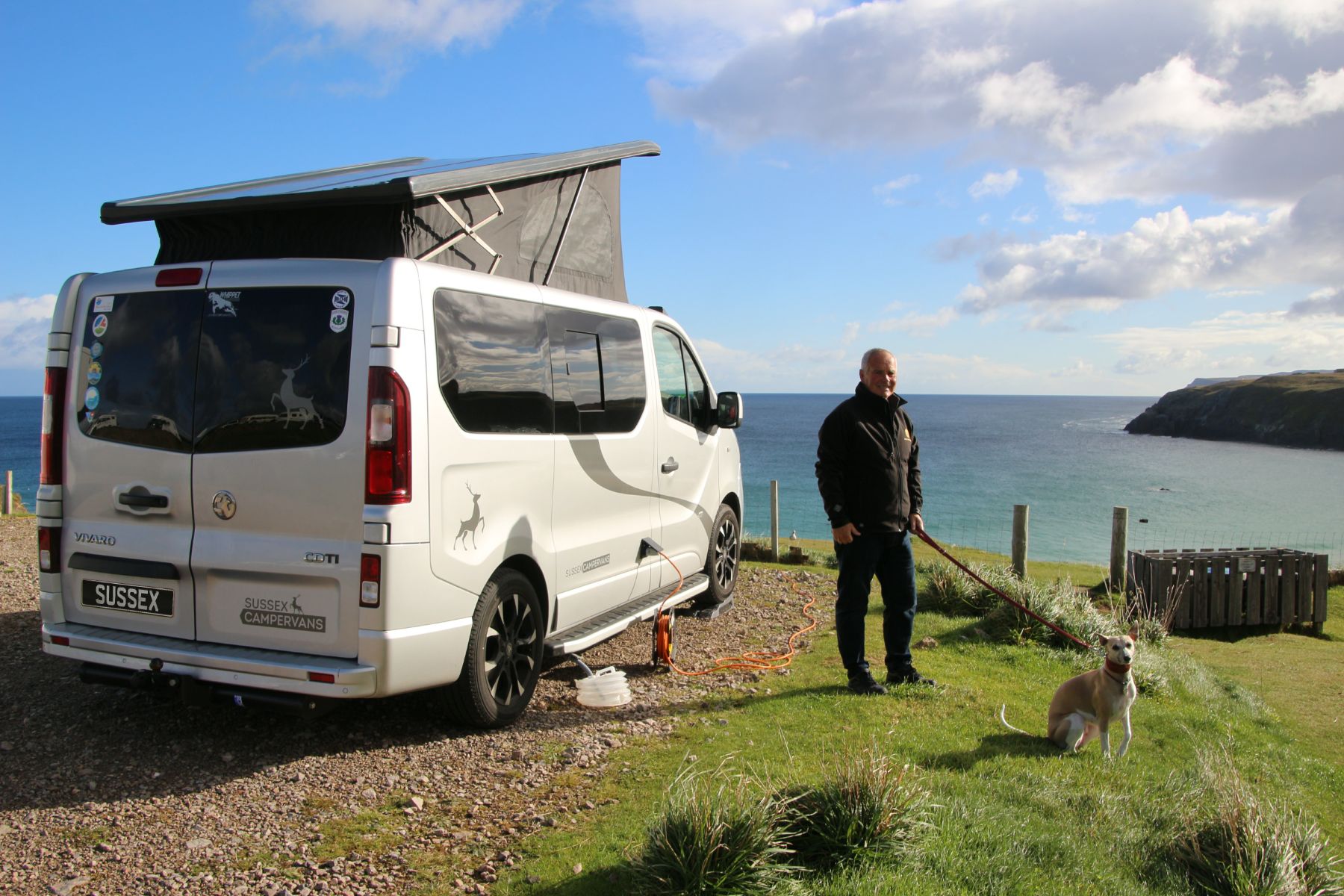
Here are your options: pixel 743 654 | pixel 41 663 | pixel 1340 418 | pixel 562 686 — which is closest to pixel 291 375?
Result: pixel 562 686

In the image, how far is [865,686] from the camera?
Answer: 600cm

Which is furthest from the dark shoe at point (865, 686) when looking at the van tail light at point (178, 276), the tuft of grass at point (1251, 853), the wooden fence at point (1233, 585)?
the wooden fence at point (1233, 585)

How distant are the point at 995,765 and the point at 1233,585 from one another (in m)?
9.15

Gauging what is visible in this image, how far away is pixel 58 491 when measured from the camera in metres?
4.79

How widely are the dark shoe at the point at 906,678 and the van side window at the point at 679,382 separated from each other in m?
2.61

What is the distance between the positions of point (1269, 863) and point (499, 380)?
4.02 metres

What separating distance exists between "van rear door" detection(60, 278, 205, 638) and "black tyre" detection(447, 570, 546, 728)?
1.37 meters

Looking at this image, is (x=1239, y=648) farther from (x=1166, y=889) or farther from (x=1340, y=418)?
(x=1340, y=418)

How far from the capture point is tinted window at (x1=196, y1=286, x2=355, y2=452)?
4.37 m

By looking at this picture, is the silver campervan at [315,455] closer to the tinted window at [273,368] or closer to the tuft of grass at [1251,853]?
the tinted window at [273,368]

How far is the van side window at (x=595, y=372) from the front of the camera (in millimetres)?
5738

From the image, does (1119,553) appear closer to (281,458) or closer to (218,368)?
(281,458)

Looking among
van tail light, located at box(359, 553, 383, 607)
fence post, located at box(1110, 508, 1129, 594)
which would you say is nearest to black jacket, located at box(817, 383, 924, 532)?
van tail light, located at box(359, 553, 383, 607)

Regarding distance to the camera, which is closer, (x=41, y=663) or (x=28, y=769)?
(x=28, y=769)
